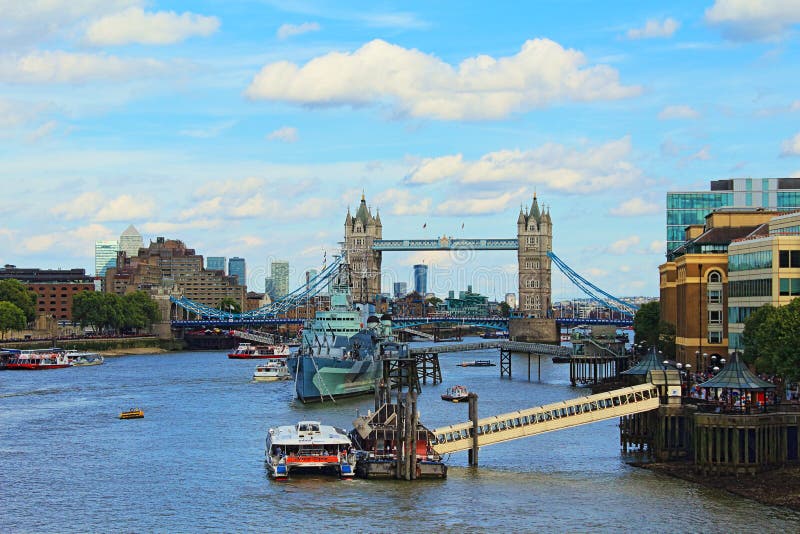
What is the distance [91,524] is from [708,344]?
161ft

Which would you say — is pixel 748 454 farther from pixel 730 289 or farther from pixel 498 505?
pixel 730 289

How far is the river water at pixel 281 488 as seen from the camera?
4406cm

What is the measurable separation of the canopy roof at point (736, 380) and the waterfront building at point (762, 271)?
59.8ft

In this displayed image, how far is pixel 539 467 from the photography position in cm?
5494

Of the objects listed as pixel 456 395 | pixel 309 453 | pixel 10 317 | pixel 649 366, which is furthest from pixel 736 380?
pixel 10 317

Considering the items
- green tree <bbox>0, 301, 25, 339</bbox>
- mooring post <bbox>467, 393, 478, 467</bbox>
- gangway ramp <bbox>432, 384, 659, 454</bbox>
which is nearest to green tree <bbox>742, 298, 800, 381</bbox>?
gangway ramp <bbox>432, 384, 659, 454</bbox>

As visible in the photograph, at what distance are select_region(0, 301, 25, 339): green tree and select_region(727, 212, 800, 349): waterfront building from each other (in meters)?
103

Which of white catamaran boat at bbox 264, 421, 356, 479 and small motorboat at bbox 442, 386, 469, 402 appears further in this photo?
small motorboat at bbox 442, 386, 469, 402

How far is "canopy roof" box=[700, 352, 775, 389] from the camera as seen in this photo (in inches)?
1999

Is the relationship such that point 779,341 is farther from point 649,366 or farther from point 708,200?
point 708,200

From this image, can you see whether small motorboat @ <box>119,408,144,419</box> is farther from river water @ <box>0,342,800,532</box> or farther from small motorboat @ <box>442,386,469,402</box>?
small motorboat @ <box>442,386,469,402</box>

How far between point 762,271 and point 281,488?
110ft

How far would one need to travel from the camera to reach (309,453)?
2073 inches

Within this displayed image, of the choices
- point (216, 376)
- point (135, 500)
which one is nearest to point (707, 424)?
point (135, 500)
